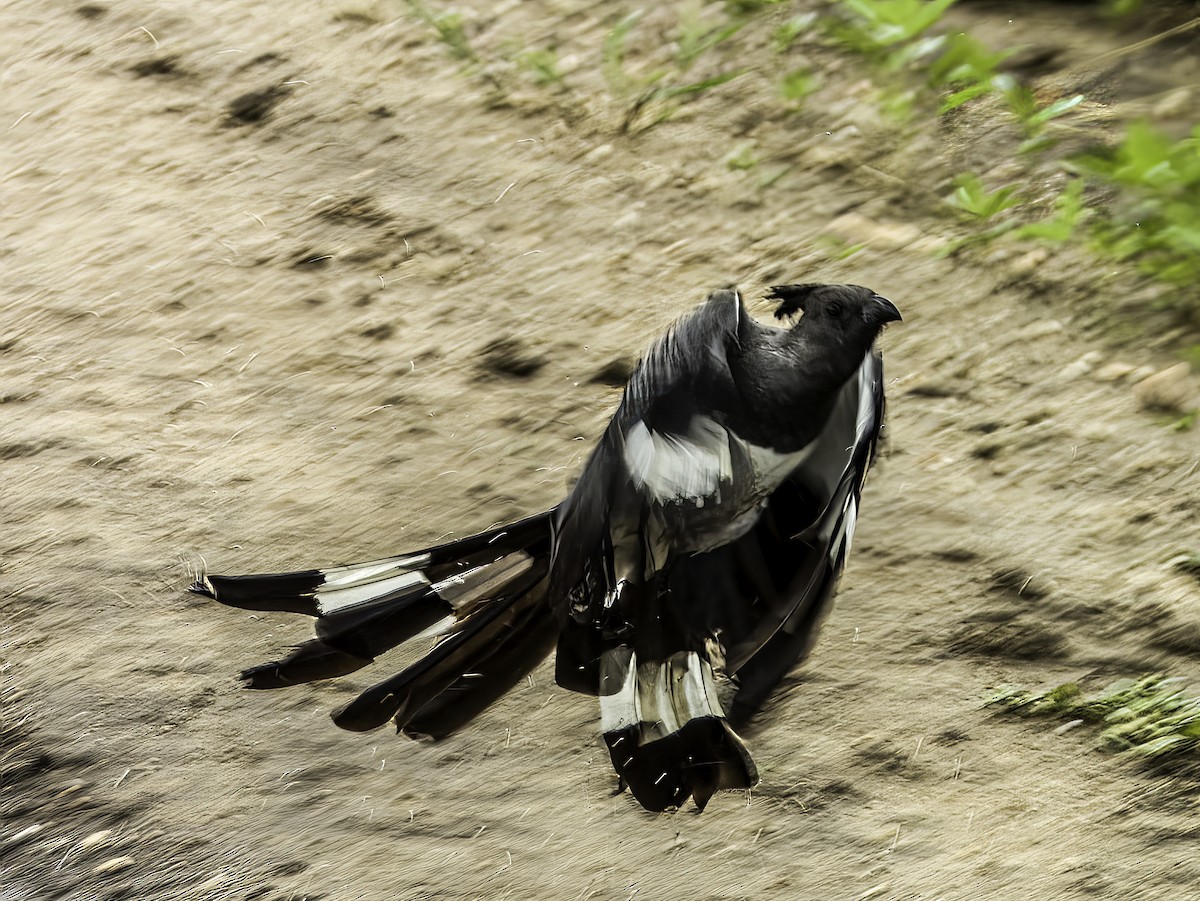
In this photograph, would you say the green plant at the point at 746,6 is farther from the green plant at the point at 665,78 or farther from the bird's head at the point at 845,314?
the bird's head at the point at 845,314

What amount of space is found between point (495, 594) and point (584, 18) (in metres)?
1.41

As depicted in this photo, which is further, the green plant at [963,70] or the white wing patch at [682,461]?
the green plant at [963,70]

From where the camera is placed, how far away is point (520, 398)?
2221 mm

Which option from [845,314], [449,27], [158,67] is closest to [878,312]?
[845,314]

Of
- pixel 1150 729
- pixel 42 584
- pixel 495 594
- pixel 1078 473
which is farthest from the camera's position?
pixel 42 584

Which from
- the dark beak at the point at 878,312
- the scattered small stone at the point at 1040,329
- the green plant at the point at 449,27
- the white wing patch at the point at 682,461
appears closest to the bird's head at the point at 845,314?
the dark beak at the point at 878,312

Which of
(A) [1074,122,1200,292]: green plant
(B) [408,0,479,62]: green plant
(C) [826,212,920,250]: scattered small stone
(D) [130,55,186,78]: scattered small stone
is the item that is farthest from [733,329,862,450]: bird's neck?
(D) [130,55,186,78]: scattered small stone

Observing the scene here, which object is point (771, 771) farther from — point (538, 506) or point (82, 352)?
point (82, 352)

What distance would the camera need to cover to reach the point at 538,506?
2.22 meters

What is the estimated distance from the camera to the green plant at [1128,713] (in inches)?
85.7

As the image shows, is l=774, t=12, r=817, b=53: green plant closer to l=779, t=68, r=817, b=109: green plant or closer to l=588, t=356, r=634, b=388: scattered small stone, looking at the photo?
l=779, t=68, r=817, b=109: green plant

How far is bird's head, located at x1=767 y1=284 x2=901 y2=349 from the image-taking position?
166cm

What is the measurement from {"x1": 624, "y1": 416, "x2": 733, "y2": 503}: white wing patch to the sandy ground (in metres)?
0.55

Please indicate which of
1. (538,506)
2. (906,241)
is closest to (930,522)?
(906,241)
